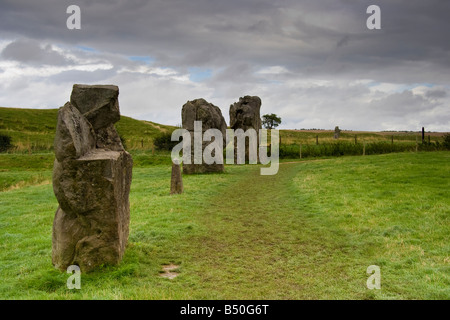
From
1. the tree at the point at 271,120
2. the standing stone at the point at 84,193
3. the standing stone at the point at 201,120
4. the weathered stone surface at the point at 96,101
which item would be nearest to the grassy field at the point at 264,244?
the standing stone at the point at 84,193

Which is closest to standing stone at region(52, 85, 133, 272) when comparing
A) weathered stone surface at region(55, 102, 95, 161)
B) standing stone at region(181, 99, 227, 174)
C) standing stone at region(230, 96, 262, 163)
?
weathered stone surface at region(55, 102, 95, 161)

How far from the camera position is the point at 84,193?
7.89m

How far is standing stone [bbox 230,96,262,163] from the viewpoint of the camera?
120 feet

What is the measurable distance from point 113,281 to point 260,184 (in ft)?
48.2

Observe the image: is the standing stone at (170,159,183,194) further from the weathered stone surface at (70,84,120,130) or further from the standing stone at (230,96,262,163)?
the standing stone at (230,96,262,163)

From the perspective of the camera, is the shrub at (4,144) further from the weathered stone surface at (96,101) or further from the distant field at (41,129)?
the weathered stone surface at (96,101)

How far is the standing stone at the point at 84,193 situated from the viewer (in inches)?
310

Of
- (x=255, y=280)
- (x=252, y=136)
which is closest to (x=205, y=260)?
(x=255, y=280)

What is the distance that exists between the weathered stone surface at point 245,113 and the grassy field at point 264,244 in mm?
17294

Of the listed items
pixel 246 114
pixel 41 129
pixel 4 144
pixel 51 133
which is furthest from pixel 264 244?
pixel 41 129

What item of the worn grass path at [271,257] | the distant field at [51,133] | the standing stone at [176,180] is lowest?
the worn grass path at [271,257]

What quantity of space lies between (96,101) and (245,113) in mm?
28262

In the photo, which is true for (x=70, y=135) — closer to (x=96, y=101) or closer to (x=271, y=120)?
(x=96, y=101)
